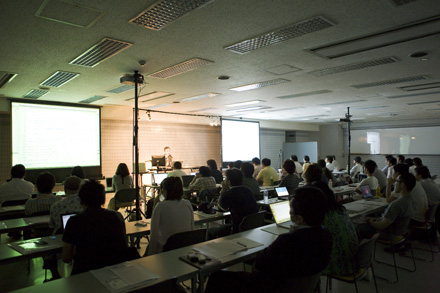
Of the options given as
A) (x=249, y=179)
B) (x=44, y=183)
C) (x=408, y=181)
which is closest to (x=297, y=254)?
(x=408, y=181)

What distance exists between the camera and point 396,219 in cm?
356

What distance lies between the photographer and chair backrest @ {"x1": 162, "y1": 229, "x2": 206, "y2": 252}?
251cm

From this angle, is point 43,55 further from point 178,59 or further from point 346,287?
point 346,287

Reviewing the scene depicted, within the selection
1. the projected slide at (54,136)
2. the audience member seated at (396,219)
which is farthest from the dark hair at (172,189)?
the projected slide at (54,136)

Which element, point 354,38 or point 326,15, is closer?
point 326,15

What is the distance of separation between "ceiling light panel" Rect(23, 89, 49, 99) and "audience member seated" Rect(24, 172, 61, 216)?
3533 mm

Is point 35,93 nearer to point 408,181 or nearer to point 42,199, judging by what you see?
point 42,199

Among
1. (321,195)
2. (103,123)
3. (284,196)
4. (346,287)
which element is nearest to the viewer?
(321,195)

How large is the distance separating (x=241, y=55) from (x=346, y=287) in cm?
317

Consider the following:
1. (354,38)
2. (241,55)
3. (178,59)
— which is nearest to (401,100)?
(354,38)

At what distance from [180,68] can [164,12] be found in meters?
1.92

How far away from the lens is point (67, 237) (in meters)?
2.15

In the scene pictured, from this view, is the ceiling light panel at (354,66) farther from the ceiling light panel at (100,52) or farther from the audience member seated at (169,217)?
the audience member seated at (169,217)

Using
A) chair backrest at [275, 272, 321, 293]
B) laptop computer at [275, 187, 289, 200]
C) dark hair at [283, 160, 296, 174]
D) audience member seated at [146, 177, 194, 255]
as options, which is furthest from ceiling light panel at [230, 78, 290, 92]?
chair backrest at [275, 272, 321, 293]
